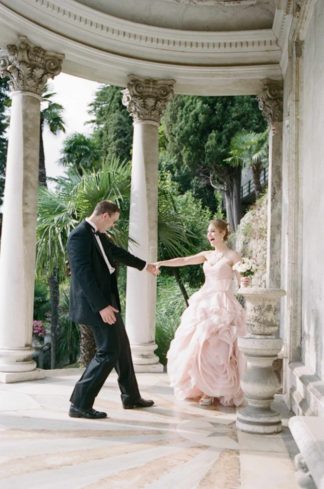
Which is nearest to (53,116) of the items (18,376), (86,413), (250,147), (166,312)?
(250,147)

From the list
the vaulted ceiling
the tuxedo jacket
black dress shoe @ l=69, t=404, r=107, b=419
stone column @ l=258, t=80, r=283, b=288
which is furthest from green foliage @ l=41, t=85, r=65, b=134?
black dress shoe @ l=69, t=404, r=107, b=419

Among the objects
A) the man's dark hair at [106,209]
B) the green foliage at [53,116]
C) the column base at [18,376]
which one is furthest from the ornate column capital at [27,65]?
→ the green foliage at [53,116]

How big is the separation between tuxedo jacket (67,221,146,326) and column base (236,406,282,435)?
319 centimetres

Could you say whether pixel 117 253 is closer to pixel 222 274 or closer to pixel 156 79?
pixel 222 274

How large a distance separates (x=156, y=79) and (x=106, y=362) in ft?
34.6

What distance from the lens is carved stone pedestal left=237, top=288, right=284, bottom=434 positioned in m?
9.66

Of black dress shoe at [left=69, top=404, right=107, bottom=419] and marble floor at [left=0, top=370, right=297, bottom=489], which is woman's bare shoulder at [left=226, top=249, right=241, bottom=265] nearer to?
marble floor at [left=0, top=370, right=297, bottom=489]

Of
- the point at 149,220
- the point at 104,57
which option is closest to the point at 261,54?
the point at 104,57

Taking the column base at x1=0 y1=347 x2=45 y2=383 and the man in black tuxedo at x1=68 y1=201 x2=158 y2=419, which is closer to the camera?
the man in black tuxedo at x1=68 y1=201 x2=158 y2=419

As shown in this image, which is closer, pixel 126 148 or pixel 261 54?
pixel 261 54

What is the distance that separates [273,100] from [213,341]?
882cm

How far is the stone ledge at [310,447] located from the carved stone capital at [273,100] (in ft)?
41.2

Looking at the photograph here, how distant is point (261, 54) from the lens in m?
17.0

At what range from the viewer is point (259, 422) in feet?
31.7
